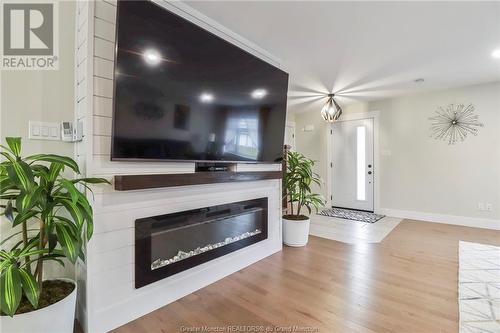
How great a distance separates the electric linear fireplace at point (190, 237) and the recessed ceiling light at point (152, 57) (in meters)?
1.09

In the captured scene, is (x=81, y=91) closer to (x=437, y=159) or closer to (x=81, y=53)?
(x=81, y=53)

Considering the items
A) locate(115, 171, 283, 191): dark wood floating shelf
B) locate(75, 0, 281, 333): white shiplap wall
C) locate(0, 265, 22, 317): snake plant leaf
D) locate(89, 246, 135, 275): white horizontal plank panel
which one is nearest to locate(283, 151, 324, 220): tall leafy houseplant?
locate(115, 171, 283, 191): dark wood floating shelf

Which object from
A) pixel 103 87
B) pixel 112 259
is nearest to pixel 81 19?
pixel 103 87

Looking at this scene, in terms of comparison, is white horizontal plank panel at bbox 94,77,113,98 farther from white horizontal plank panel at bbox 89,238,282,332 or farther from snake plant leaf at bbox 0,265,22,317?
white horizontal plank panel at bbox 89,238,282,332

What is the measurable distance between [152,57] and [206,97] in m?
0.50

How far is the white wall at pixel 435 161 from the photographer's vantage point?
12.8 feet

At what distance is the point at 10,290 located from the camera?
1127mm

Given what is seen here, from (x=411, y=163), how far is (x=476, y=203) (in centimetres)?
112

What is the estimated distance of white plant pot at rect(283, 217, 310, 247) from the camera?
3133mm

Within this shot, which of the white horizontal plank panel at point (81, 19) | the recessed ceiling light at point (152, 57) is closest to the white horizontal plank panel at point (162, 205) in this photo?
the recessed ceiling light at point (152, 57)

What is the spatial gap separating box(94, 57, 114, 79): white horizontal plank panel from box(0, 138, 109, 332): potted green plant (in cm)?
60

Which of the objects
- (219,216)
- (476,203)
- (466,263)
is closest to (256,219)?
(219,216)

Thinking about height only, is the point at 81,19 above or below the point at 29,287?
above

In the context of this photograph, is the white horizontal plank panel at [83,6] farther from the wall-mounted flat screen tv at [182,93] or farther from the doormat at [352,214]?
the doormat at [352,214]
